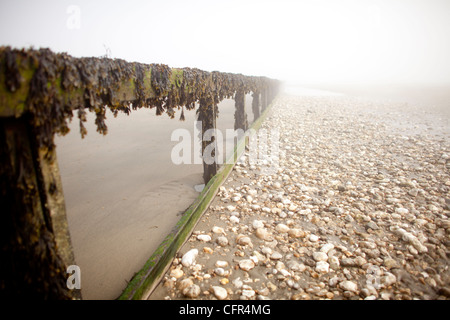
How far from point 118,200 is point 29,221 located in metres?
3.55

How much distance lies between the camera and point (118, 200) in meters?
4.75

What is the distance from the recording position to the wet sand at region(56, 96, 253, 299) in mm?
3055

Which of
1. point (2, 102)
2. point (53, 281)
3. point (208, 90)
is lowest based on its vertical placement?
point (53, 281)

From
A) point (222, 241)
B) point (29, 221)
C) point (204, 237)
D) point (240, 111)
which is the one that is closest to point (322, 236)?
point (222, 241)

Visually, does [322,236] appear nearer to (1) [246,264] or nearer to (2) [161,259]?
(1) [246,264]

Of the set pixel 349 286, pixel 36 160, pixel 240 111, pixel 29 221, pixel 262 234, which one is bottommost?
pixel 349 286

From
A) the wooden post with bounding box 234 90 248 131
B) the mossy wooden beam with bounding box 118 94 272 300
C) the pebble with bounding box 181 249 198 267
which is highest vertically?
the wooden post with bounding box 234 90 248 131

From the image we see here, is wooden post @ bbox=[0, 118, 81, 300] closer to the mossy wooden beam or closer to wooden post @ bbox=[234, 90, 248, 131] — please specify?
the mossy wooden beam

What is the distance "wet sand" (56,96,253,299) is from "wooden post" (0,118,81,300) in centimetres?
130

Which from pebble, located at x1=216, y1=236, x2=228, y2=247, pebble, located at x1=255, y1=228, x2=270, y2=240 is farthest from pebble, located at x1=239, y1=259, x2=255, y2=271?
pebble, located at x1=255, y1=228, x2=270, y2=240
